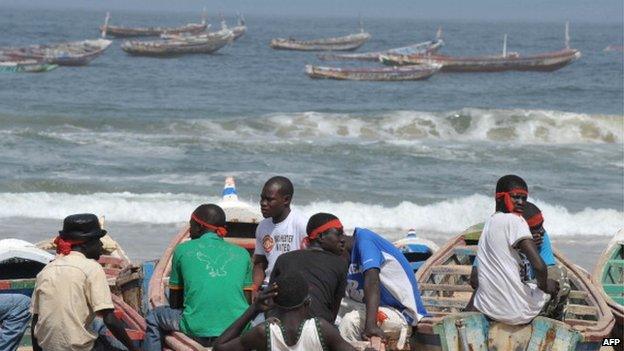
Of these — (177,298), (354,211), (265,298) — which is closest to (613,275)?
(177,298)

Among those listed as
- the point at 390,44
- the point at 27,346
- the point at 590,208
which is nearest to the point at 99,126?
the point at 590,208

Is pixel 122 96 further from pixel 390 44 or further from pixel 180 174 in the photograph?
pixel 390 44

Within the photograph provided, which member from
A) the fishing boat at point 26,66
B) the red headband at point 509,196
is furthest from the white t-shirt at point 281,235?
the fishing boat at point 26,66

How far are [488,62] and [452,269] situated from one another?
55.5 m

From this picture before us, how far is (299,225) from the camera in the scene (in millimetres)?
8633

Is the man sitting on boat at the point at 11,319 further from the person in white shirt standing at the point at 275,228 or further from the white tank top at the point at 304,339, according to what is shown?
the white tank top at the point at 304,339

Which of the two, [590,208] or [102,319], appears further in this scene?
[590,208]

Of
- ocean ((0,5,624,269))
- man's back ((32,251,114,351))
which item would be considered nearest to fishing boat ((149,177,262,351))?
man's back ((32,251,114,351))

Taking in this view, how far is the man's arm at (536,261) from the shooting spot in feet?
25.9

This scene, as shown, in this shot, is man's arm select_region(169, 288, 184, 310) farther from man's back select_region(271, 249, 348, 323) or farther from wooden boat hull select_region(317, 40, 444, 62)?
wooden boat hull select_region(317, 40, 444, 62)

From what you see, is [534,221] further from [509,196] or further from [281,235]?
[281,235]

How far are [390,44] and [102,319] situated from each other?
3667 inches

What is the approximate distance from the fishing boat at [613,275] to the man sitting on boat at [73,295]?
204 inches

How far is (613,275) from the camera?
12.8 m
